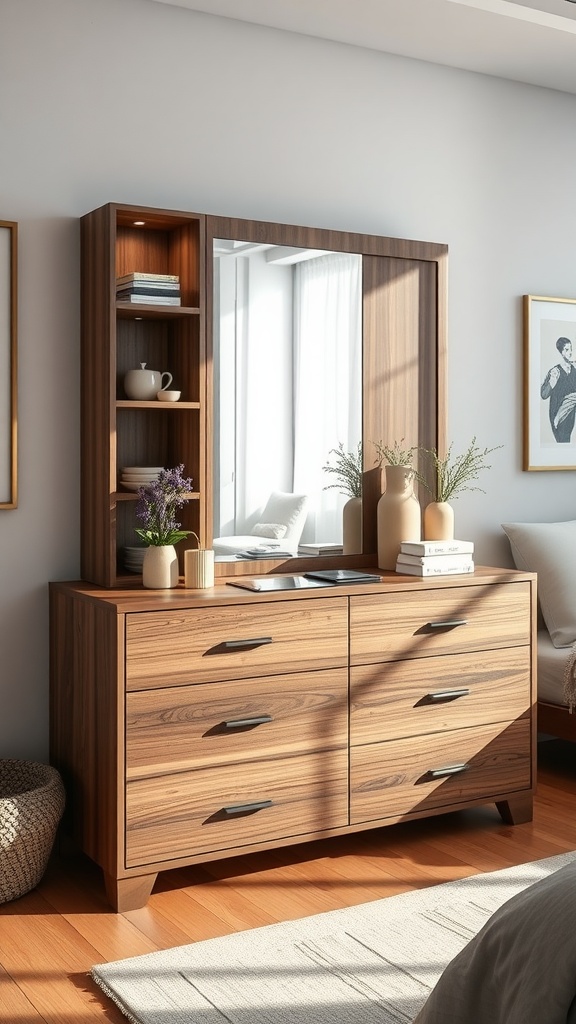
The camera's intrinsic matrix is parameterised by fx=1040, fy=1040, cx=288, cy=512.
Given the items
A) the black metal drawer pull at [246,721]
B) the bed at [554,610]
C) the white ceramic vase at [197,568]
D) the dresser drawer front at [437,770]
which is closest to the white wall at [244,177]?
the bed at [554,610]

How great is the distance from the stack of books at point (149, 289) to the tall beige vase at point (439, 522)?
1.12 meters

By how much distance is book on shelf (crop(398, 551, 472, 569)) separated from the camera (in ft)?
10.8

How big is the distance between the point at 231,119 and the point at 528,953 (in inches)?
108

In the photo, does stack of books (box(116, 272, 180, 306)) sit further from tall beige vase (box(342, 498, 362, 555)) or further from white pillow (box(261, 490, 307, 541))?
tall beige vase (box(342, 498, 362, 555))

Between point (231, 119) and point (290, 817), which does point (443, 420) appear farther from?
point (290, 817)

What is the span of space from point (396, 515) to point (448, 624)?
421 millimetres

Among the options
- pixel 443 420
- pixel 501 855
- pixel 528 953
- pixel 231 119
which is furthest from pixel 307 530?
pixel 528 953

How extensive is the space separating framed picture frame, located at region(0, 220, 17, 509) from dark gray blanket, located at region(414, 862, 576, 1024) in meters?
1.92

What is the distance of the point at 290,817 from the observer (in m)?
2.95

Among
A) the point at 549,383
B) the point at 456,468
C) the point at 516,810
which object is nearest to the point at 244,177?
the point at 456,468

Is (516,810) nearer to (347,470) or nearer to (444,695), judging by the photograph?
(444,695)

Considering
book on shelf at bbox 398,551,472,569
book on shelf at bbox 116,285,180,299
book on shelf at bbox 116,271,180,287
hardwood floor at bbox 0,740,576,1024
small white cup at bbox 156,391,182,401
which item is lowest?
hardwood floor at bbox 0,740,576,1024

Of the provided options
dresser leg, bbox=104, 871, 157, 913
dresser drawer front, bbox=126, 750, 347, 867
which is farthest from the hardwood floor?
dresser drawer front, bbox=126, 750, 347, 867

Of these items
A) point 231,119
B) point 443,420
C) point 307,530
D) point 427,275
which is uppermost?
point 231,119
